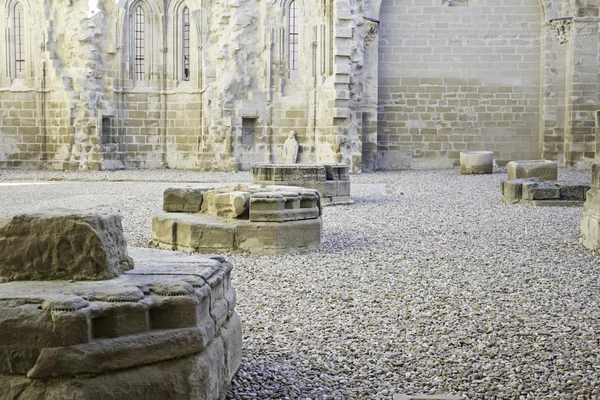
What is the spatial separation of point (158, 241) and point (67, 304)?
563 cm

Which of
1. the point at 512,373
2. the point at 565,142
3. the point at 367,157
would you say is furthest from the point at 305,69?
the point at 512,373

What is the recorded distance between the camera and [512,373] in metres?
4.17

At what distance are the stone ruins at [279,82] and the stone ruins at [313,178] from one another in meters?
8.21

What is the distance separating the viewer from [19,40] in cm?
2356

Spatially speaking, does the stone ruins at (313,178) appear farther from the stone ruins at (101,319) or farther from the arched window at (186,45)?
the arched window at (186,45)

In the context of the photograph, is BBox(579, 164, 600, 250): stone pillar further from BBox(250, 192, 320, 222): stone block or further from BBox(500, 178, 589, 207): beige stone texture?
BBox(500, 178, 589, 207): beige stone texture

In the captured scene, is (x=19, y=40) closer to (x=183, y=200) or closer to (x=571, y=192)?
(x=183, y=200)

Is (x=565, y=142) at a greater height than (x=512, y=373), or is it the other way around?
(x=565, y=142)

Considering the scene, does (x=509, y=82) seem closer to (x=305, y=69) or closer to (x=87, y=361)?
(x=305, y=69)

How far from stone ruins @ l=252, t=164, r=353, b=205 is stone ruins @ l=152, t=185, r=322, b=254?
407 cm

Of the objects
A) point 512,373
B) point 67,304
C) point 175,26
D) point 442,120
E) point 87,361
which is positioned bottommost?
point 512,373

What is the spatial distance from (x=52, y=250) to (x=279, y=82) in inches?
754

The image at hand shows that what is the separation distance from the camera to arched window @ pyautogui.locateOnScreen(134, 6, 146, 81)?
23516 millimetres

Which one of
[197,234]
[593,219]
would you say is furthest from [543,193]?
[197,234]
